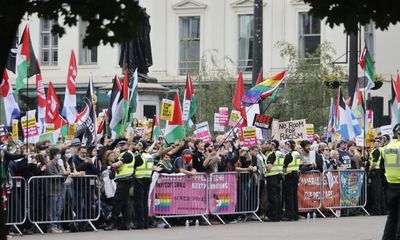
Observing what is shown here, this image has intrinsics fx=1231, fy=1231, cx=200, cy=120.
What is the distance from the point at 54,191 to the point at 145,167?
1697mm

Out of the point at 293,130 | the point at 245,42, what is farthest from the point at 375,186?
the point at 245,42

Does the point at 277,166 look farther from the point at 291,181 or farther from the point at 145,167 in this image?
the point at 145,167

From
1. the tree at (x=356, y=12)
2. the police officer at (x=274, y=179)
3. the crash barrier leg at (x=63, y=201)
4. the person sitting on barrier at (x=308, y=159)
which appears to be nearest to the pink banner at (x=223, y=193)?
the police officer at (x=274, y=179)

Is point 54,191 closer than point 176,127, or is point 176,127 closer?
point 54,191

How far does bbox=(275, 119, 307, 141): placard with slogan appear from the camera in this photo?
89.4ft

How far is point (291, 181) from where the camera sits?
77.2ft

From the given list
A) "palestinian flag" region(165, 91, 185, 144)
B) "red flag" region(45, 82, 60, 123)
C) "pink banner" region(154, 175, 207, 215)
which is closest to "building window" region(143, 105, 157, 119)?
"red flag" region(45, 82, 60, 123)

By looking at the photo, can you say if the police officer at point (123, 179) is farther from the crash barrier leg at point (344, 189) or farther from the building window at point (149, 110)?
the building window at point (149, 110)

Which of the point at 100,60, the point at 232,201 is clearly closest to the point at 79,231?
the point at 232,201

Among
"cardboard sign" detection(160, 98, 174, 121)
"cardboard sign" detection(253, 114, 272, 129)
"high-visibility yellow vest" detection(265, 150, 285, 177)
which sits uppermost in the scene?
"cardboard sign" detection(160, 98, 174, 121)

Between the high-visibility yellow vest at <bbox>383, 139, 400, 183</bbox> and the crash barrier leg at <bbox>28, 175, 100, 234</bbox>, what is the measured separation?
19.4 feet

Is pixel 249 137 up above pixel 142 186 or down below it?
above

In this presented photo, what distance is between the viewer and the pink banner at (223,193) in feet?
72.9

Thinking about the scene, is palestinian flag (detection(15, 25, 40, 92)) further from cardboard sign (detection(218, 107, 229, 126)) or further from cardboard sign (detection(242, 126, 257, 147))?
cardboard sign (detection(218, 107, 229, 126))
